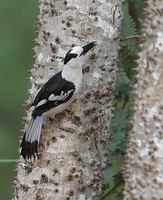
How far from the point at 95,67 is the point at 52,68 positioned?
0.68 feet

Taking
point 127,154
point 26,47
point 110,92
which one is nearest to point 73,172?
point 110,92

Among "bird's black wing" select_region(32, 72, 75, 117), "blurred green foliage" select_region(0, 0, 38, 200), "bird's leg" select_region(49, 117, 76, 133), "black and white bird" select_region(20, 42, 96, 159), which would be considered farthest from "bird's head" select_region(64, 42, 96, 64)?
"blurred green foliage" select_region(0, 0, 38, 200)

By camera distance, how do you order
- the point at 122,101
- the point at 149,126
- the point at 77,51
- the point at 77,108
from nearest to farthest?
the point at 149,126 < the point at 77,51 < the point at 77,108 < the point at 122,101

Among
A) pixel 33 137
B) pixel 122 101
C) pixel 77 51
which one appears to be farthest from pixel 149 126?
pixel 122 101

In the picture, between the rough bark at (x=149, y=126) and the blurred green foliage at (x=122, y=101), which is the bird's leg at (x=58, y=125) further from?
the rough bark at (x=149, y=126)

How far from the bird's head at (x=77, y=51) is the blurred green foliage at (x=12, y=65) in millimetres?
3048

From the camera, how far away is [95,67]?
393 centimetres

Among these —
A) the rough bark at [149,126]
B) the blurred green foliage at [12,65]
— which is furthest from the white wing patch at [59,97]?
the blurred green foliage at [12,65]

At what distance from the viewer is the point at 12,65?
23.2 feet

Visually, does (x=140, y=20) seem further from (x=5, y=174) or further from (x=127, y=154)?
(x=5, y=174)

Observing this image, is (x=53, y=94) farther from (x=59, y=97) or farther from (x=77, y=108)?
(x=77, y=108)

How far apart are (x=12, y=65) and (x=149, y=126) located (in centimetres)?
441

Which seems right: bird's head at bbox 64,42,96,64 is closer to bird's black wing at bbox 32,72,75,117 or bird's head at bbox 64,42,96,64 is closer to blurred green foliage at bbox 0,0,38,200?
bird's black wing at bbox 32,72,75,117

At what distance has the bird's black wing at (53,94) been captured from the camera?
3.84 meters
